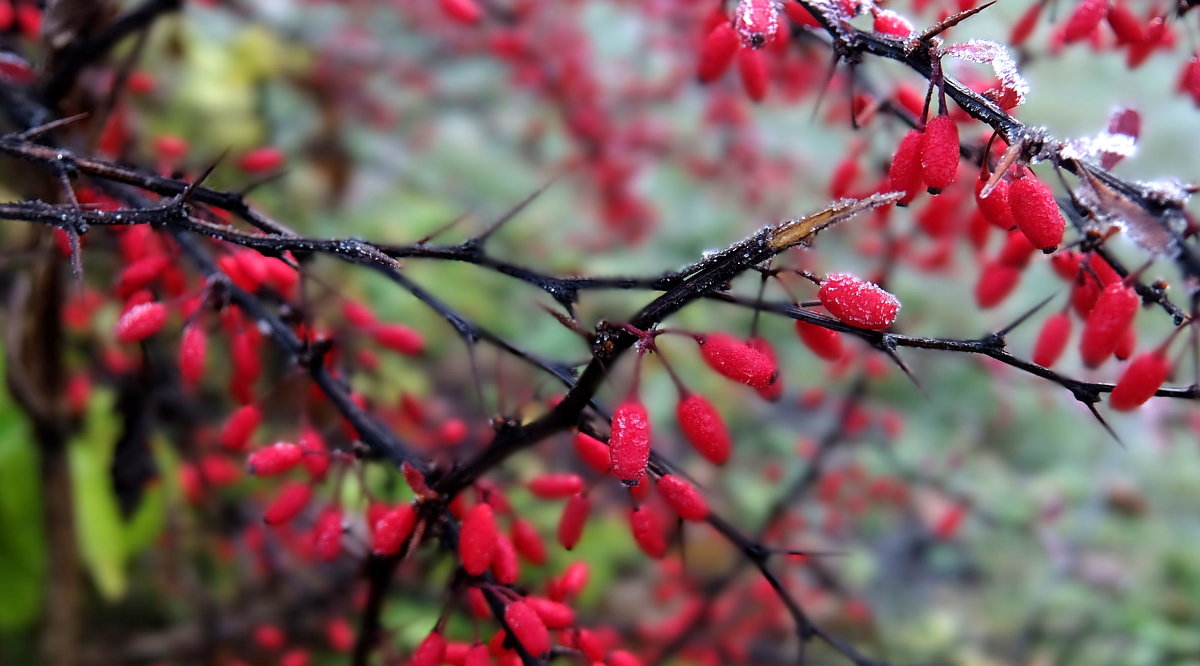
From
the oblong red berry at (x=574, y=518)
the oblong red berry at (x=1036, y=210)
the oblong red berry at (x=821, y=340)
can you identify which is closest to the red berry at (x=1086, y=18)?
the oblong red berry at (x=1036, y=210)

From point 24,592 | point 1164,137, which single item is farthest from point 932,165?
point 1164,137

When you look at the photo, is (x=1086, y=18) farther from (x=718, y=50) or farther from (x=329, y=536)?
(x=329, y=536)

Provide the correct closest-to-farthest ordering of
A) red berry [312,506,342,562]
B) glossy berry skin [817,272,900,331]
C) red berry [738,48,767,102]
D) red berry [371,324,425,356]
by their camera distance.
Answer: glossy berry skin [817,272,900,331]
red berry [312,506,342,562]
red berry [738,48,767,102]
red berry [371,324,425,356]

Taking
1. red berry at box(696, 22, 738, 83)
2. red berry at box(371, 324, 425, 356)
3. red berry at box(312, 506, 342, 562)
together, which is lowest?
red berry at box(312, 506, 342, 562)

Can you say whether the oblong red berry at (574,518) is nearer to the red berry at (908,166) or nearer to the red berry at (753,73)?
the red berry at (908,166)

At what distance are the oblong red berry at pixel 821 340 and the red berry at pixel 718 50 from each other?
1.60 ft

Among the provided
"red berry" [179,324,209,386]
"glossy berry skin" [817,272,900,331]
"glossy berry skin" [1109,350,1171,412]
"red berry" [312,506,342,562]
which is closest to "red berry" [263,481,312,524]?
"red berry" [312,506,342,562]

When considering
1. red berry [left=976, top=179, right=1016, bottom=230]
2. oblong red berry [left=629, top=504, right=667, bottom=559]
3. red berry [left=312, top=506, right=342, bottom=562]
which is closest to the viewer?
red berry [left=976, top=179, right=1016, bottom=230]

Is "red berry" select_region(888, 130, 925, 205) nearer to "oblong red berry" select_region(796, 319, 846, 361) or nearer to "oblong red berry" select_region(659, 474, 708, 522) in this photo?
"oblong red berry" select_region(796, 319, 846, 361)

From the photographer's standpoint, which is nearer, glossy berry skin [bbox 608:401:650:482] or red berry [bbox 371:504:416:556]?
glossy berry skin [bbox 608:401:650:482]

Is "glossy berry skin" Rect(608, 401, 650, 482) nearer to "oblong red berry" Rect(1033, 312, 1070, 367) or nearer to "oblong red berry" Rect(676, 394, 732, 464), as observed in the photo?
"oblong red berry" Rect(676, 394, 732, 464)

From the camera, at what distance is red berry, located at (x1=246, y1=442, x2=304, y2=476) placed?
1304mm

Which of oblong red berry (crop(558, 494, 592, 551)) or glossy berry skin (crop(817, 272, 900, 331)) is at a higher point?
glossy berry skin (crop(817, 272, 900, 331))

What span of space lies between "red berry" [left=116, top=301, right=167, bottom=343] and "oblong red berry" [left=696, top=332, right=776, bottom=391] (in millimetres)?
784
